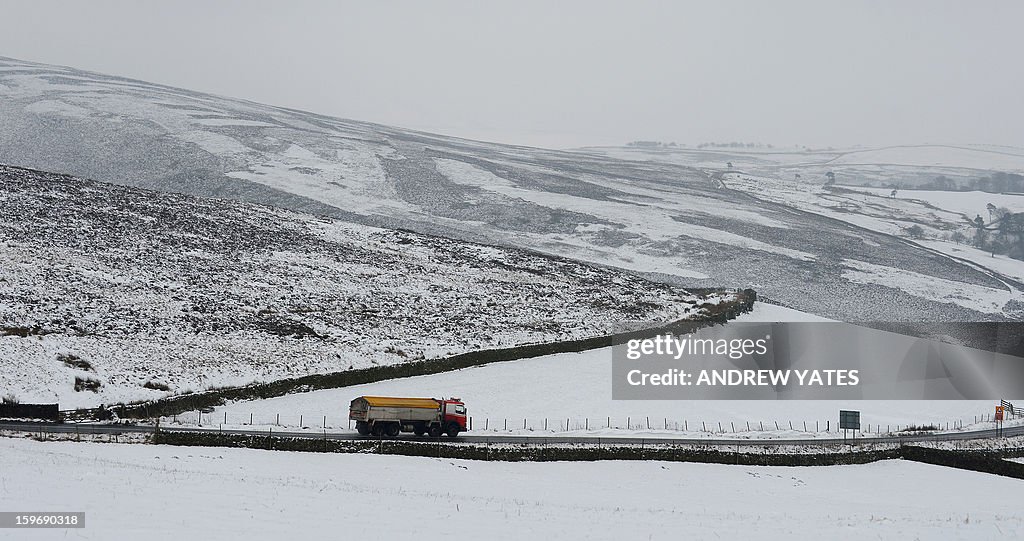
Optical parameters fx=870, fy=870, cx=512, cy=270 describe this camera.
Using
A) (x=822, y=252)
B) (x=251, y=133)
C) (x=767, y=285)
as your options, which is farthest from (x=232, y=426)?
(x=251, y=133)

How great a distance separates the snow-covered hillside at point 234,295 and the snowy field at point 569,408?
452 centimetres

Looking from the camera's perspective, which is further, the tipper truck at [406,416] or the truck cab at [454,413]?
the truck cab at [454,413]

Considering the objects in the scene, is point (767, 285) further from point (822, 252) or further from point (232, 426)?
point (232, 426)

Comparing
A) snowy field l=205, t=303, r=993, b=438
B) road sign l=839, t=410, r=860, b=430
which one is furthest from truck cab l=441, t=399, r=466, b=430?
road sign l=839, t=410, r=860, b=430

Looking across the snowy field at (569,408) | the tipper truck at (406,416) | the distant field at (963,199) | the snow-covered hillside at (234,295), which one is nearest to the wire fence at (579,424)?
the snowy field at (569,408)

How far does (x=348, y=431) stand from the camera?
3581 centimetres

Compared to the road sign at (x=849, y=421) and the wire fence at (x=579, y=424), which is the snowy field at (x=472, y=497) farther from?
the wire fence at (x=579, y=424)

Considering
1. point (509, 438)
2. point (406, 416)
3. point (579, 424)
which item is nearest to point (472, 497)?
point (406, 416)

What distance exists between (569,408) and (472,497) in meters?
19.0

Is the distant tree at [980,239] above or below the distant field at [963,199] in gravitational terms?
below

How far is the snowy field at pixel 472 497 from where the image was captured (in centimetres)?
1806

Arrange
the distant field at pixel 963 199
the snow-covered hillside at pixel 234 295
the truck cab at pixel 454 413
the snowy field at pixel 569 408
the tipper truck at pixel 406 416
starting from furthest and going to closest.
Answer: the distant field at pixel 963 199 → the snow-covered hillside at pixel 234 295 → the snowy field at pixel 569 408 → the truck cab at pixel 454 413 → the tipper truck at pixel 406 416

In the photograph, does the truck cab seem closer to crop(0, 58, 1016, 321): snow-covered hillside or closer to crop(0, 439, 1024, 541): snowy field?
crop(0, 439, 1024, 541): snowy field

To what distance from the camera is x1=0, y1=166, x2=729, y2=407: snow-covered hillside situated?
43.0 m
